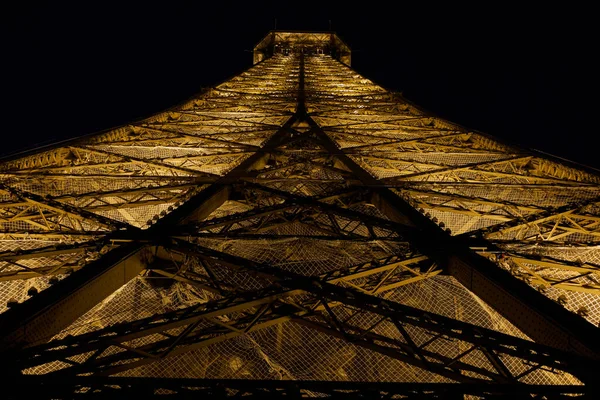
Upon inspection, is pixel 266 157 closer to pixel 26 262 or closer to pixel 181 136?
pixel 181 136

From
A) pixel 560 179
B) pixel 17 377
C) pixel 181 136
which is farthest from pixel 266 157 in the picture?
pixel 17 377

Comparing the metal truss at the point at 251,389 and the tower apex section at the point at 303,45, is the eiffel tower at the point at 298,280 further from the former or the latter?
the tower apex section at the point at 303,45

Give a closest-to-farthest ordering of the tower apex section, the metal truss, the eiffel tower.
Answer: the metal truss, the eiffel tower, the tower apex section

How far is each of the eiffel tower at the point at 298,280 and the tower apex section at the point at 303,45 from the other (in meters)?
27.0

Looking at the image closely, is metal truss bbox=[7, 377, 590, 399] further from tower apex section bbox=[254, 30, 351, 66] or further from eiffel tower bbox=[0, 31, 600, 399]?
tower apex section bbox=[254, 30, 351, 66]

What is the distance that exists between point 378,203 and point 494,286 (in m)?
3.49

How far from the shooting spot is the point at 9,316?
4.25m

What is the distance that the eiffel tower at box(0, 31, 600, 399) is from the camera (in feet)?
13.4

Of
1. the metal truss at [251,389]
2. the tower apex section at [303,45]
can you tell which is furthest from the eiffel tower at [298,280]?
the tower apex section at [303,45]

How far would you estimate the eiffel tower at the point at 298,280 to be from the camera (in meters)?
4.08

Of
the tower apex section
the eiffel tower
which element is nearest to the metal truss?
the eiffel tower

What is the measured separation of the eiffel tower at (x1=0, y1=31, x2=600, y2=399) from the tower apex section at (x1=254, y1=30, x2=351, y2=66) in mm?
27023

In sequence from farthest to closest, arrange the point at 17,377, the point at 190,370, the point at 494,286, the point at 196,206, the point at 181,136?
→ the point at 181,136 → the point at 196,206 → the point at 190,370 → the point at 494,286 → the point at 17,377

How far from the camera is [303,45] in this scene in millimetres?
41219
